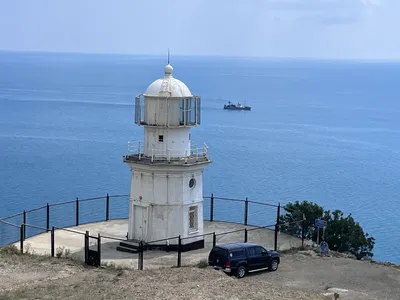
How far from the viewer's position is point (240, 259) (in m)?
25.5

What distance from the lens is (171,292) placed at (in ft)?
69.6

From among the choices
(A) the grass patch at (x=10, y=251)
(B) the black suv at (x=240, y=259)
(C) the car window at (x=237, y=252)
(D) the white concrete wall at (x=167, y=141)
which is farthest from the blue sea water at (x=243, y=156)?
(A) the grass patch at (x=10, y=251)

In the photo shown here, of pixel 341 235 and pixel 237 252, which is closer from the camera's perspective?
pixel 237 252

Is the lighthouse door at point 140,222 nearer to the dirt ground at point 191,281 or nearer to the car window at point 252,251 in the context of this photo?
the dirt ground at point 191,281

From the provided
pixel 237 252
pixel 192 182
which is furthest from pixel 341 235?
pixel 237 252

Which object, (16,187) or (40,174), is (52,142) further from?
(16,187)

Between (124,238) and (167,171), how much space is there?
4.67 meters

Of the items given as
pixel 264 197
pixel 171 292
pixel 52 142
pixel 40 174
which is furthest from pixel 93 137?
pixel 171 292

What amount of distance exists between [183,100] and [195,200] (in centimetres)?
483

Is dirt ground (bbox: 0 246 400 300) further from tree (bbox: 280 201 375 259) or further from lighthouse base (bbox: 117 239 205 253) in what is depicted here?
tree (bbox: 280 201 375 259)

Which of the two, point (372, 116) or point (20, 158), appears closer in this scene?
point (20, 158)

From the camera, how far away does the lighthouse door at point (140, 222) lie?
103ft

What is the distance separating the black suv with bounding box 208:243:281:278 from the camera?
25.3 m

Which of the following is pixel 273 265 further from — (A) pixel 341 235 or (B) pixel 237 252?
(A) pixel 341 235
